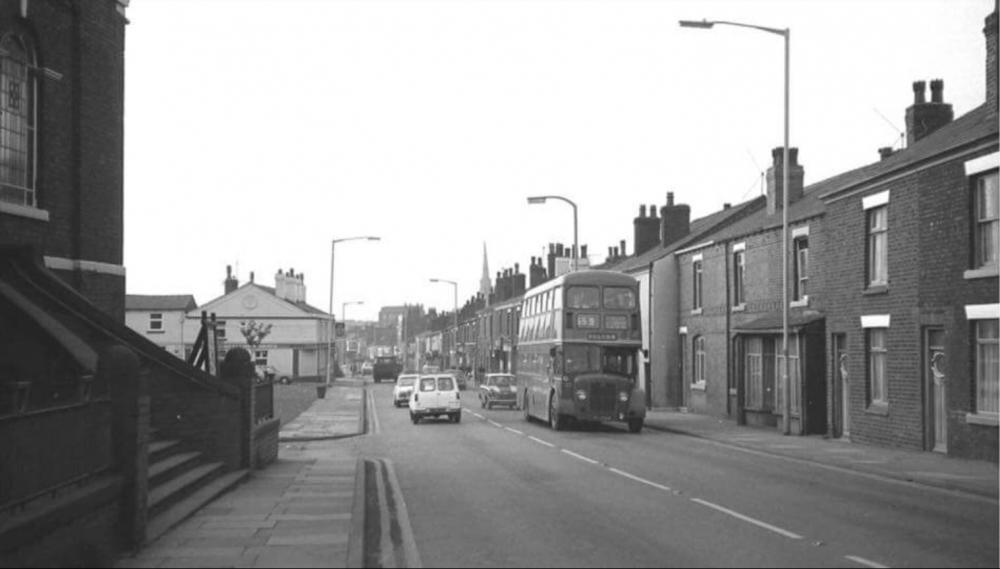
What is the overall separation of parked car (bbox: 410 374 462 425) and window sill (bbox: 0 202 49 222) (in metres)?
20.9

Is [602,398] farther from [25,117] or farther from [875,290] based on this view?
[25,117]

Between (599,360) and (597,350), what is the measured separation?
33 cm

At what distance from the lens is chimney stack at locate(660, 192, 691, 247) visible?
154 feet

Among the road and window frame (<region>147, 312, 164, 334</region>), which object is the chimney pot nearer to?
the road

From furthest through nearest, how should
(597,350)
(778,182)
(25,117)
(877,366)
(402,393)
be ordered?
1. (402,393)
2. (778,182)
3. (597,350)
4. (877,366)
5. (25,117)

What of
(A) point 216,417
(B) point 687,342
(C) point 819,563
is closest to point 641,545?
(C) point 819,563

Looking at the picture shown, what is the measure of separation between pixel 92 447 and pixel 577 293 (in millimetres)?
21612

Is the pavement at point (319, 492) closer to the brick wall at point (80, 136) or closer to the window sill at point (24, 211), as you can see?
the brick wall at point (80, 136)

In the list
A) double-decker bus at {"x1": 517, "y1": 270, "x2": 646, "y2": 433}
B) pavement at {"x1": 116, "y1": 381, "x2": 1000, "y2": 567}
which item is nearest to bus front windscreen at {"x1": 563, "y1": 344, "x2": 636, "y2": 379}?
double-decker bus at {"x1": 517, "y1": 270, "x2": 646, "y2": 433}

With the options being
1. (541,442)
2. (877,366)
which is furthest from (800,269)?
(541,442)

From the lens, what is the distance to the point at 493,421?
36.8 meters

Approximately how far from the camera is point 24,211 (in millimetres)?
15750

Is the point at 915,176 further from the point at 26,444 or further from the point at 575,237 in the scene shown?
the point at 26,444

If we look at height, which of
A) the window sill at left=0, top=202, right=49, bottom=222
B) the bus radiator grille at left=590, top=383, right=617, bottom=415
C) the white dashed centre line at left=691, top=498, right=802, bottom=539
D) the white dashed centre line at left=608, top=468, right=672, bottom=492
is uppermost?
the window sill at left=0, top=202, right=49, bottom=222
